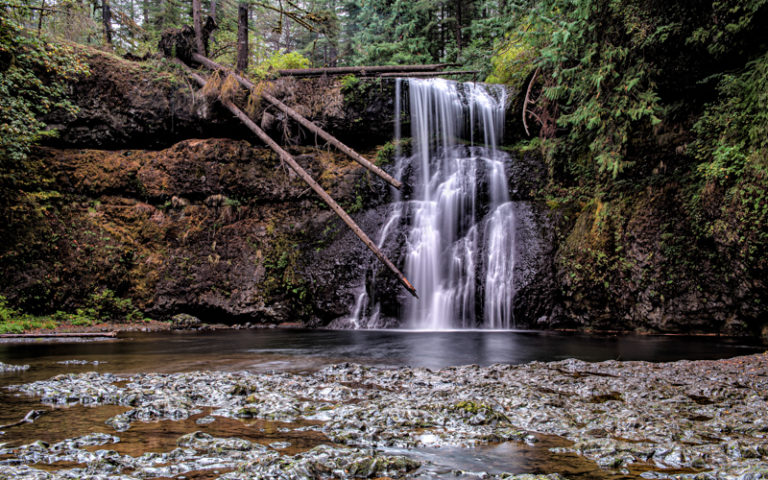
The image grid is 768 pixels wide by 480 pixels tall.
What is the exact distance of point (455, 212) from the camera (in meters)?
12.1

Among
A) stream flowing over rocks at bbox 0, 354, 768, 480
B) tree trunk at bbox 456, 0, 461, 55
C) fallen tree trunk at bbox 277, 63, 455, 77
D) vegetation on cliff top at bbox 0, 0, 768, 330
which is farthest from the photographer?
tree trunk at bbox 456, 0, 461, 55

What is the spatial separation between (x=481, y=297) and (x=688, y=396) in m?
7.21

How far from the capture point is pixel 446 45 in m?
25.1

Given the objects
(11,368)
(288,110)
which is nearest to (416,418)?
(11,368)

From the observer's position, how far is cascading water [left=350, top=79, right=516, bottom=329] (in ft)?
35.8

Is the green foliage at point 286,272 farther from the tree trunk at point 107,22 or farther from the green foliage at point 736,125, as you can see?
the tree trunk at point 107,22

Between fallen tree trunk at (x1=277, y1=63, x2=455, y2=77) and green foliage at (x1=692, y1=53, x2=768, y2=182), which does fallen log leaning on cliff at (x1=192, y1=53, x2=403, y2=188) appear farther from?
green foliage at (x1=692, y1=53, x2=768, y2=182)

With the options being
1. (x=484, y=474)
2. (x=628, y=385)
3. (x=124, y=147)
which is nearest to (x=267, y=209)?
(x=124, y=147)

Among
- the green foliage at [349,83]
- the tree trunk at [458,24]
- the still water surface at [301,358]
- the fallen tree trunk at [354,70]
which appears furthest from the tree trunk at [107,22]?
the tree trunk at [458,24]

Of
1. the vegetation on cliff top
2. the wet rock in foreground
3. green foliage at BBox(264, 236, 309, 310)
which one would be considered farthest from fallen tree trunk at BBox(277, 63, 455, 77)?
the wet rock in foreground

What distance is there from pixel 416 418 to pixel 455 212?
31.2 ft

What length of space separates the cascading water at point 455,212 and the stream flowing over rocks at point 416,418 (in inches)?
233

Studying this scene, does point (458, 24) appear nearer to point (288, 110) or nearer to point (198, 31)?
point (198, 31)

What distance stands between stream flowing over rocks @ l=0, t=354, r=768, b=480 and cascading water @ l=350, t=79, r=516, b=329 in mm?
5927
